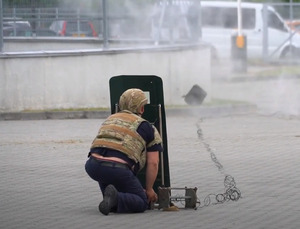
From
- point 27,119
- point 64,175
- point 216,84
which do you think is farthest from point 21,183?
point 216,84

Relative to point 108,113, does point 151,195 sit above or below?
above

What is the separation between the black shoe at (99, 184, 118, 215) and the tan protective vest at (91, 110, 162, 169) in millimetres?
341

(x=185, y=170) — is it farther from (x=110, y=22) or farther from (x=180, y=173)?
(x=110, y=22)

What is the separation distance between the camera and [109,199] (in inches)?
327

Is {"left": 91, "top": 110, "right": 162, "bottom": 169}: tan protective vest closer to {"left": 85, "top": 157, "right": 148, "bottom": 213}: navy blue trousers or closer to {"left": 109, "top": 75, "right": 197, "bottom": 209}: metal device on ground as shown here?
{"left": 85, "top": 157, "right": 148, "bottom": 213}: navy blue trousers

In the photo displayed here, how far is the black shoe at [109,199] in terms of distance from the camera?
8.28m

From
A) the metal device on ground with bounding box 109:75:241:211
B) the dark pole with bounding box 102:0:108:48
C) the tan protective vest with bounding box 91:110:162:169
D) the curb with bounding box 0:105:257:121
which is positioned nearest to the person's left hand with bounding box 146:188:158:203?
the metal device on ground with bounding box 109:75:241:211

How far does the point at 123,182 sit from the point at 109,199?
207mm

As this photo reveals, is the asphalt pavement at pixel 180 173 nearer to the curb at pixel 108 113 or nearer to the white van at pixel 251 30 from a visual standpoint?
the curb at pixel 108 113

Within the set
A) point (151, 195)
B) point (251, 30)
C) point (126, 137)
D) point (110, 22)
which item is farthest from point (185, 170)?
point (251, 30)

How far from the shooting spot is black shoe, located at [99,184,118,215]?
8281 millimetres

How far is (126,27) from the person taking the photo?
67.2 ft

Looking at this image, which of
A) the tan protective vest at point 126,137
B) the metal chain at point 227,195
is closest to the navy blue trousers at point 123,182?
the tan protective vest at point 126,137

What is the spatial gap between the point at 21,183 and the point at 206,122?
671 cm
